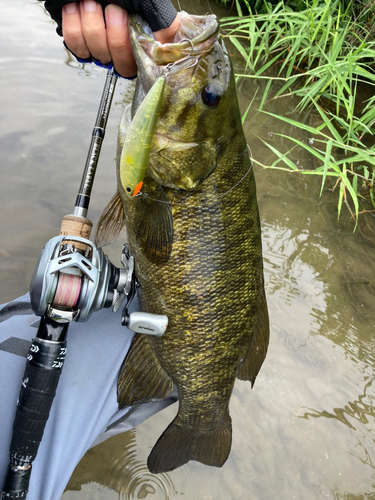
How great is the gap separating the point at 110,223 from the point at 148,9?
903mm

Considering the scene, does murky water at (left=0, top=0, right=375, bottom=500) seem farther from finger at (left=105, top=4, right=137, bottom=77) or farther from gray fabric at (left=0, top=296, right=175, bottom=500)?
finger at (left=105, top=4, right=137, bottom=77)

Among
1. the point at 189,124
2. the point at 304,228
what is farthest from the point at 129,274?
the point at 304,228

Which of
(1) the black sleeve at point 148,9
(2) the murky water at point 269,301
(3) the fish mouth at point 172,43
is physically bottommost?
(2) the murky water at point 269,301

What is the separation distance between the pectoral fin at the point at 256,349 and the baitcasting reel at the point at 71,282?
713 millimetres

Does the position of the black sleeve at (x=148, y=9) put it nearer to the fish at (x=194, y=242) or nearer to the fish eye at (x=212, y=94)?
the fish at (x=194, y=242)

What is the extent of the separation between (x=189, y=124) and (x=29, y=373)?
3.61 feet

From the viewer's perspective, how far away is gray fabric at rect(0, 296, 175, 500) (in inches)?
55.9

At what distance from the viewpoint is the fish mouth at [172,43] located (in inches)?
50.1

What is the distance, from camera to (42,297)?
129 cm

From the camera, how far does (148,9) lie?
1.22 meters

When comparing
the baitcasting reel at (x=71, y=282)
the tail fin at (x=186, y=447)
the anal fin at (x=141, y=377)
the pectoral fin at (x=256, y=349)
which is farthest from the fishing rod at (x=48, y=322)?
the pectoral fin at (x=256, y=349)

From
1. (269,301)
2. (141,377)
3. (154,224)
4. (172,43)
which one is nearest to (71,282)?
(154,224)

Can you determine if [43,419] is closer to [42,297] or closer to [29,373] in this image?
[29,373]

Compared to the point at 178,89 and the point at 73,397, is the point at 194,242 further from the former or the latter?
the point at 73,397
